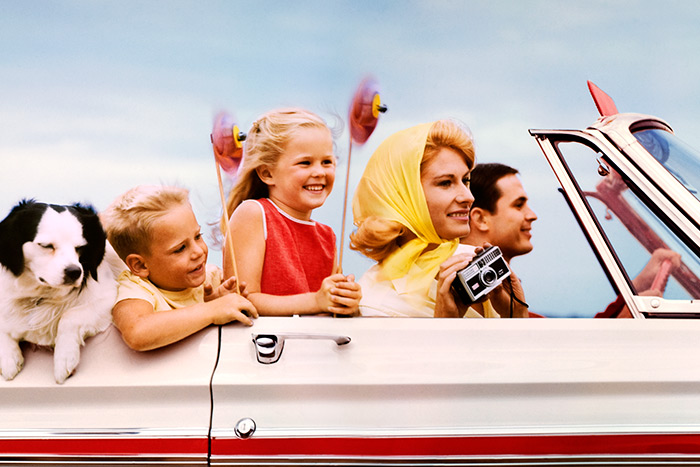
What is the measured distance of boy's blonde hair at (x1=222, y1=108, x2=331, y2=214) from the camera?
1970mm

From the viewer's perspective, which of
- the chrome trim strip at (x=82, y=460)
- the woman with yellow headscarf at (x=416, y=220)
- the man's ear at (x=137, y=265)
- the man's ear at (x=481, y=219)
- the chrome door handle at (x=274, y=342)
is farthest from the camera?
the man's ear at (x=481, y=219)

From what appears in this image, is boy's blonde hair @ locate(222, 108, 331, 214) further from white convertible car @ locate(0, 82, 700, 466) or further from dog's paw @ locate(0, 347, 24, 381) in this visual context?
dog's paw @ locate(0, 347, 24, 381)

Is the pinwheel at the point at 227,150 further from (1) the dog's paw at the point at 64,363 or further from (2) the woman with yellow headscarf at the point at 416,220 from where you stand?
(1) the dog's paw at the point at 64,363

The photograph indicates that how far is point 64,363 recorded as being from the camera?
5.82ft

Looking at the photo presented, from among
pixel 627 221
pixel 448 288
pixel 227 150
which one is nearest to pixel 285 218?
pixel 227 150

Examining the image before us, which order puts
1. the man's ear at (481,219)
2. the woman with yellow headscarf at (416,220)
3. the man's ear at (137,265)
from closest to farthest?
the man's ear at (137,265), the woman with yellow headscarf at (416,220), the man's ear at (481,219)

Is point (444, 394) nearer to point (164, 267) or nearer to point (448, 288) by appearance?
point (448, 288)

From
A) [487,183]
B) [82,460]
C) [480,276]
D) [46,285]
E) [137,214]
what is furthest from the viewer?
[487,183]

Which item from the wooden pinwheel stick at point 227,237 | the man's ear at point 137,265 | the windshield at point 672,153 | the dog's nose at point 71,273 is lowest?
the dog's nose at point 71,273

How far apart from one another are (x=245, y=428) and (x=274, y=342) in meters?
0.25

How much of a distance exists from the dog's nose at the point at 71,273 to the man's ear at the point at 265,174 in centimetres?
64

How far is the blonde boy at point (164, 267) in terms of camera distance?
6.01 ft

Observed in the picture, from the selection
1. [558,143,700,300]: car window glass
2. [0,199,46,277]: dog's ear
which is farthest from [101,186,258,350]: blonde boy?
[558,143,700,300]: car window glass

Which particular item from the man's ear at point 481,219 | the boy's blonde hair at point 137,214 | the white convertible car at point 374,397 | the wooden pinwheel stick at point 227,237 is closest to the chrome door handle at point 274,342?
the white convertible car at point 374,397
